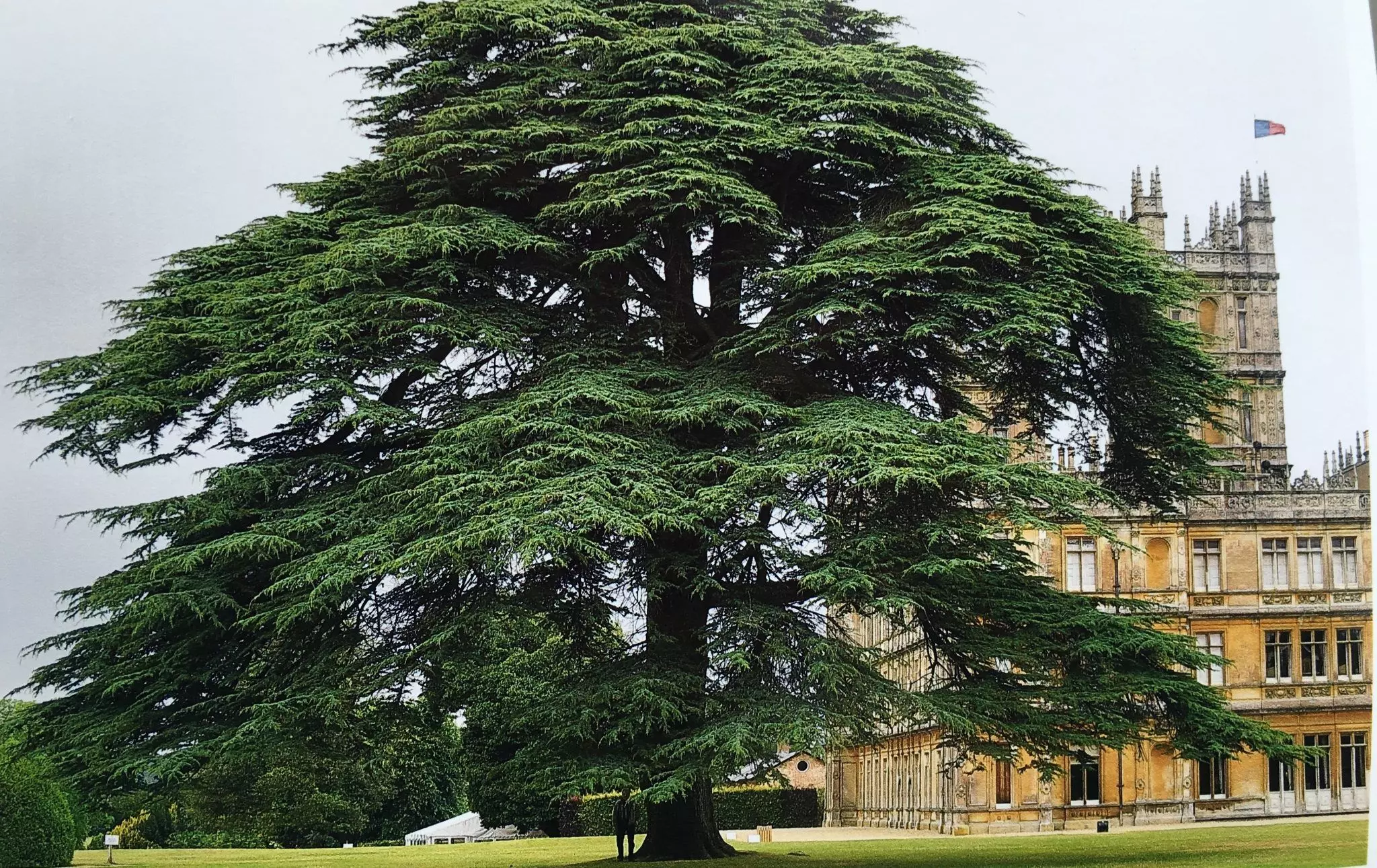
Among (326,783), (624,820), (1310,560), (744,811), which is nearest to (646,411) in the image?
(624,820)

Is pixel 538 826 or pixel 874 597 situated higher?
pixel 874 597

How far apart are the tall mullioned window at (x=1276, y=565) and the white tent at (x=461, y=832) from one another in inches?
430

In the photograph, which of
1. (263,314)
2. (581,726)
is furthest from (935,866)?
(263,314)

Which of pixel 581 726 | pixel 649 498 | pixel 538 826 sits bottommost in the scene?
pixel 538 826

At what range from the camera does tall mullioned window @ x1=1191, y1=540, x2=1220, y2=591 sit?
20688 millimetres

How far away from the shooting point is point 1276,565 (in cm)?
1927

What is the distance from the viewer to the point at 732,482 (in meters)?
11.1

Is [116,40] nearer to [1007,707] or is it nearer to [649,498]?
[649,498]

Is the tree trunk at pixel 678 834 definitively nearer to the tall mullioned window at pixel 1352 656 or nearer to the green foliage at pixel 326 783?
the green foliage at pixel 326 783

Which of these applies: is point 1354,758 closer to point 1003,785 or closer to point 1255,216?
point 1255,216

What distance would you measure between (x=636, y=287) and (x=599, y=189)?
1334 millimetres

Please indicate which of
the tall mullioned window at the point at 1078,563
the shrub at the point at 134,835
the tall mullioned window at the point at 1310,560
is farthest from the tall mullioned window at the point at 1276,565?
the shrub at the point at 134,835

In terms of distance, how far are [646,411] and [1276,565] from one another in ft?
37.7

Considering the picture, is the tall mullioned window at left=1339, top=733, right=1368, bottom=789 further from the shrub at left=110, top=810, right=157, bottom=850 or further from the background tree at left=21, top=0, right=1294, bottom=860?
the shrub at left=110, top=810, right=157, bottom=850
